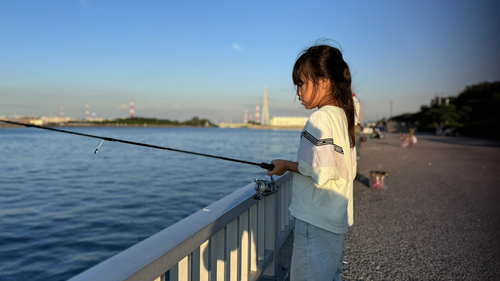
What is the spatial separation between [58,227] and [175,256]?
9855 millimetres

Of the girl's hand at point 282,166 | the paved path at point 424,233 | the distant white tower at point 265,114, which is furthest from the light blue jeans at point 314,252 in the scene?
the distant white tower at point 265,114

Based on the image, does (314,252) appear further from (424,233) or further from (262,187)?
(424,233)

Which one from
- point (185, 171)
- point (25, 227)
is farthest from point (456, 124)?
point (25, 227)

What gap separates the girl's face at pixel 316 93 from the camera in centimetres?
165

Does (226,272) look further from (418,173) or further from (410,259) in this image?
(418,173)

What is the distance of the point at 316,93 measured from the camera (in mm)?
1652

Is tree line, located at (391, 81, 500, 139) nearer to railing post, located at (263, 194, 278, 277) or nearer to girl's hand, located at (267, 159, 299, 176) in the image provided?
railing post, located at (263, 194, 278, 277)

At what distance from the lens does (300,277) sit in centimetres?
160

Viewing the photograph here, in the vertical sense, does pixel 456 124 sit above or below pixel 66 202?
above

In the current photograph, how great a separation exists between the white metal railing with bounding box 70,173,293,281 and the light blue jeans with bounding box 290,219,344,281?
0.38m

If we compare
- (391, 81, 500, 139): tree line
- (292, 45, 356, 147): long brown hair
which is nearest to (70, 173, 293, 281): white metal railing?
(292, 45, 356, 147): long brown hair

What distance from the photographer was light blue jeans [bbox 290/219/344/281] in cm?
158

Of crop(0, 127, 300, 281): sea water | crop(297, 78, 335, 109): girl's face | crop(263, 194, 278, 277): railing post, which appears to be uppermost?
crop(297, 78, 335, 109): girl's face

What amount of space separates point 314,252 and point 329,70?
82cm
